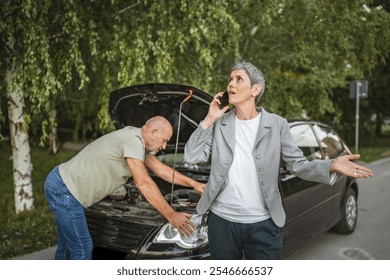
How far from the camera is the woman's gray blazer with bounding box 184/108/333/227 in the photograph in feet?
7.00

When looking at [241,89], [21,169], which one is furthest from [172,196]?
[21,169]

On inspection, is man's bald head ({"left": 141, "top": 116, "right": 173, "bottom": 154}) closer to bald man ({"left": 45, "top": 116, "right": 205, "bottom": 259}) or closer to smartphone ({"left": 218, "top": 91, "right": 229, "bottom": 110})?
bald man ({"left": 45, "top": 116, "right": 205, "bottom": 259})

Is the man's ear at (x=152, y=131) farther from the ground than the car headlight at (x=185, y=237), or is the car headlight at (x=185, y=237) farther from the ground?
the man's ear at (x=152, y=131)

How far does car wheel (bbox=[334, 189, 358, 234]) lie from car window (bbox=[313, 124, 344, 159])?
A: 0.53 m

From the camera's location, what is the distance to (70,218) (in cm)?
277

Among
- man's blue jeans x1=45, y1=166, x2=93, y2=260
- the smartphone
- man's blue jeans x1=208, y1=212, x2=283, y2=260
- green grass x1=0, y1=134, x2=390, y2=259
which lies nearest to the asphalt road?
green grass x1=0, y1=134, x2=390, y2=259

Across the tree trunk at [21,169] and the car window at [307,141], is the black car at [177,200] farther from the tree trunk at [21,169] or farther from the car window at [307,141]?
the tree trunk at [21,169]

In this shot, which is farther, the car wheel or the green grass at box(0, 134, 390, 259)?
the car wheel

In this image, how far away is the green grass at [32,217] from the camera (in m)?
4.09

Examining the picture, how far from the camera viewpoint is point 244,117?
2201 millimetres

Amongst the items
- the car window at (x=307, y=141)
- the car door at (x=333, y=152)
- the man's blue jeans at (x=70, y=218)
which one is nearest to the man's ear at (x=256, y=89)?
the man's blue jeans at (x=70, y=218)

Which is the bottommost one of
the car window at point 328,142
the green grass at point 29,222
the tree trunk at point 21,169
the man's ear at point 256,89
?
the green grass at point 29,222

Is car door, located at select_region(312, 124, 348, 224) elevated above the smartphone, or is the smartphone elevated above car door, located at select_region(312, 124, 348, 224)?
the smartphone
